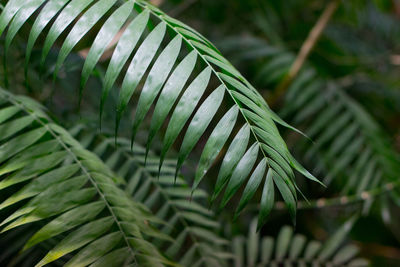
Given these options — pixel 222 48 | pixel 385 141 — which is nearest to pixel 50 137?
pixel 222 48

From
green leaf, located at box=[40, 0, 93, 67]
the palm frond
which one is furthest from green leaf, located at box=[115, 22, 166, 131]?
the palm frond

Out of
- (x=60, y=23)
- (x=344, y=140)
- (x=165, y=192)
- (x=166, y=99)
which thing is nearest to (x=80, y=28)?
(x=60, y=23)

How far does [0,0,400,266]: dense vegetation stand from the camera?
1.61 ft

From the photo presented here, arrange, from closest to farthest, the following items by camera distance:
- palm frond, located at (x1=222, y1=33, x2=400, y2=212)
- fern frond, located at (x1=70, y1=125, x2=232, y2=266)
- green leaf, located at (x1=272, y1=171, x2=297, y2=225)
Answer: green leaf, located at (x1=272, y1=171, x2=297, y2=225), fern frond, located at (x1=70, y1=125, x2=232, y2=266), palm frond, located at (x1=222, y1=33, x2=400, y2=212)

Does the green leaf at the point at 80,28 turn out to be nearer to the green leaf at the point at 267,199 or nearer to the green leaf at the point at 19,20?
the green leaf at the point at 19,20

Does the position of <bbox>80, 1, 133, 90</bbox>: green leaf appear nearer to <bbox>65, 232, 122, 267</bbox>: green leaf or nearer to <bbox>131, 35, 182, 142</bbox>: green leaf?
<bbox>131, 35, 182, 142</bbox>: green leaf

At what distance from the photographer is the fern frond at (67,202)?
1.76 feet

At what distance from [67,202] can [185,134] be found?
218mm

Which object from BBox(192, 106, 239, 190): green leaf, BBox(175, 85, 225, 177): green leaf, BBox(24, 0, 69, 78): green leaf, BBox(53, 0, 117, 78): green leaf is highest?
BBox(24, 0, 69, 78): green leaf

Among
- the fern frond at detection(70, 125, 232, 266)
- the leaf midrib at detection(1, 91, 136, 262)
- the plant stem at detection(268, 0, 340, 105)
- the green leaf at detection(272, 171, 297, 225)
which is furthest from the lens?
the plant stem at detection(268, 0, 340, 105)

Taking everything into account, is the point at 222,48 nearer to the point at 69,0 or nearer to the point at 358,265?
the point at 358,265

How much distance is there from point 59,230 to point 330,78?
1.27m

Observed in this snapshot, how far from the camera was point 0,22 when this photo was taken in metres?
0.51

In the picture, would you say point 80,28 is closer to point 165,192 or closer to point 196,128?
point 196,128
